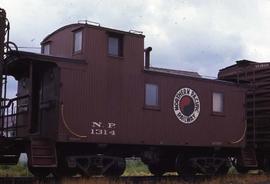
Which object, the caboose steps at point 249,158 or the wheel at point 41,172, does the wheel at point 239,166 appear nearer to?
the caboose steps at point 249,158

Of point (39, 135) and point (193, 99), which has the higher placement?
point (193, 99)

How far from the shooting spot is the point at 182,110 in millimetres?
17422

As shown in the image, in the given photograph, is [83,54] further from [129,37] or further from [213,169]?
[213,169]

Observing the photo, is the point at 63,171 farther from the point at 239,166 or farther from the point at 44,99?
the point at 239,166

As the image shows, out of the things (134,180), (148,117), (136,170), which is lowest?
(136,170)

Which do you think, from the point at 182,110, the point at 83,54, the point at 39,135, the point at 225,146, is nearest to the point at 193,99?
the point at 182,110

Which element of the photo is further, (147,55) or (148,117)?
(147,55)

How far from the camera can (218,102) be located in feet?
61.8

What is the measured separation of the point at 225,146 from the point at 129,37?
18.6 feet

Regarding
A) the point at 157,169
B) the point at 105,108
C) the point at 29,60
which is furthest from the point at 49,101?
the point at 157,169

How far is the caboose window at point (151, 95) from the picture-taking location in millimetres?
16562

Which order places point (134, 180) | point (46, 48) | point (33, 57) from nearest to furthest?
point (33, 57) < point (134, 180) < point (46, 48)

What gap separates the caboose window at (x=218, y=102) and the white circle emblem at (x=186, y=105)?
0.99 metres

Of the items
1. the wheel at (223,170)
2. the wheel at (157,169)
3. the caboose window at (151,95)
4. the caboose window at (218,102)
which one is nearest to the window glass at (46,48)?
the caboose window at (151,95)
